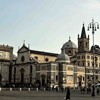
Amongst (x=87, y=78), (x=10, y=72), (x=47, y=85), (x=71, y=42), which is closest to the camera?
(x=47, y=85)

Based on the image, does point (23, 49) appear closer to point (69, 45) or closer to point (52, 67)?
point (52, 67)

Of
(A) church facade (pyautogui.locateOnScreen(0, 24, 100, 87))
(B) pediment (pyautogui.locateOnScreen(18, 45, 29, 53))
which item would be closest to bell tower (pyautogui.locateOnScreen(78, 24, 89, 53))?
(A) church facade (pyautogui.locateOnScreen(0, 24, 100, 87))

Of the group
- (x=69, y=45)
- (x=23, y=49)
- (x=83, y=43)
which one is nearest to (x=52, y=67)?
(x=23, y=49)

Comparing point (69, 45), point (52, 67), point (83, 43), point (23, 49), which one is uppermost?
point (69, 45)

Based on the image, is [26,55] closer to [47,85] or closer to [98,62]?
[47,85]

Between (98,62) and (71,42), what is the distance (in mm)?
13543

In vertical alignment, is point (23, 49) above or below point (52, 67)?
above

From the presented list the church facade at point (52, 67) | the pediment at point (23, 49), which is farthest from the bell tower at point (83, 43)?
the pediment at point (23, 49)

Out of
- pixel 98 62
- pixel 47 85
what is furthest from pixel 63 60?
pixel 98 62

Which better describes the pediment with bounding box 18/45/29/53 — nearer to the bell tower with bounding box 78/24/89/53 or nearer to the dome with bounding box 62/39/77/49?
the bell tower with bounding box 78/24/89/53

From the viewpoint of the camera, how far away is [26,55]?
342ft

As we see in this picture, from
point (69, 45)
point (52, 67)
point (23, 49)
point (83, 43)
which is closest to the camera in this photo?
point (52, 67)

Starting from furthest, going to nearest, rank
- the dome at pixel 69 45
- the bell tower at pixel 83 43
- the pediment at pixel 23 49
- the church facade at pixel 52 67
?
the dome at pixel 69 45, the bell tower at pixel 83 43, the pediment at pixel 23 49, the church facade at pixel 52 67

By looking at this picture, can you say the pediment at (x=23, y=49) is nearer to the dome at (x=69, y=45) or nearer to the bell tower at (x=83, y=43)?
the bell tower at (x=83, y=43)
